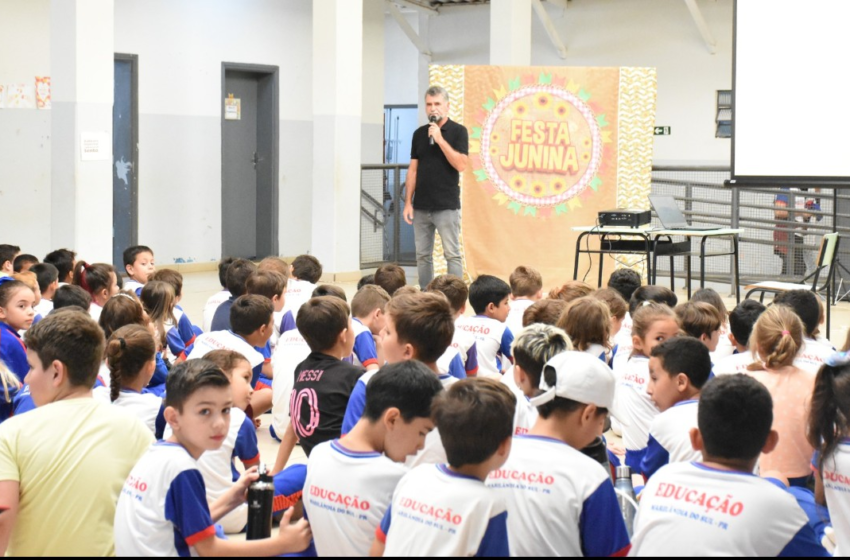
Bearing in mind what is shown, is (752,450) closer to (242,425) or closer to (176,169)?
(242,425)

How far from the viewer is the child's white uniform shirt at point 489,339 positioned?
4238 millimetres

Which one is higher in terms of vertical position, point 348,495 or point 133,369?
point 133,369

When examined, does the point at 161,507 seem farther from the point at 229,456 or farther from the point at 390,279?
the point at 390,279

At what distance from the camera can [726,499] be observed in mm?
1914

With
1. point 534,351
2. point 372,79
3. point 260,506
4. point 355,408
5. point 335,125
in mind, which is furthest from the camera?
point 372,79

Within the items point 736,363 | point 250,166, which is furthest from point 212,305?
point 250,166

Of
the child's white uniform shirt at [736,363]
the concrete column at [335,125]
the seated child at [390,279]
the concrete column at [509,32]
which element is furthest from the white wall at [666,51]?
the child's white uniform shirt at [736,363]

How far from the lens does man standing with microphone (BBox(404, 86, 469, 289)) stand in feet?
22.9

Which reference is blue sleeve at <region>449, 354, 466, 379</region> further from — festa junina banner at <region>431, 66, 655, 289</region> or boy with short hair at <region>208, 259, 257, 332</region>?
festa junina banner at <region>431, 66, 655, 289</region>

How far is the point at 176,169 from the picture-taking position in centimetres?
1062

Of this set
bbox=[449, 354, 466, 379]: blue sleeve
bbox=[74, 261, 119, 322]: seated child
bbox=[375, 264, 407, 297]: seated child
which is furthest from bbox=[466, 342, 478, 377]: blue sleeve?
bbox=[74, 261, 119, 322]: seated child

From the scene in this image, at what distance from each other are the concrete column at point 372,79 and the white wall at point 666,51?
169cm

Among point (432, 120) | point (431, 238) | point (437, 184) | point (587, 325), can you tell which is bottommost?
point (587, 325)

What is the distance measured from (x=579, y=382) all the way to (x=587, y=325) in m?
1.47
